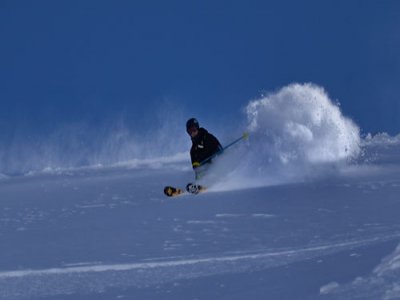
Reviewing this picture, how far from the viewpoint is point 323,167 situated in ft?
55.7

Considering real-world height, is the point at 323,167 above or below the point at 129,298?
above

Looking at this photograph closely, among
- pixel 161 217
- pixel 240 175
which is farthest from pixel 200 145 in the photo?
pixel 161 217

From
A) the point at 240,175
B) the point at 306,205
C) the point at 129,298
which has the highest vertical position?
the point at 240,175

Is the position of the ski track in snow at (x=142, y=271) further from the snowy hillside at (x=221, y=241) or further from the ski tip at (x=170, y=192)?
the ski tip at (x=170, y=192)

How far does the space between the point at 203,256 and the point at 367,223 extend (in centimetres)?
243

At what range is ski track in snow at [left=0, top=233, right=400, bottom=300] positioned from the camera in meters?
6.45

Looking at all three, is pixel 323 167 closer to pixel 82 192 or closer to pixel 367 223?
pixel 82 192

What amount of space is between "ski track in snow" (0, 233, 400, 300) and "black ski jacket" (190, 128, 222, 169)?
6.79m

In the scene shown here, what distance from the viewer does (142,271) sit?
6887mm

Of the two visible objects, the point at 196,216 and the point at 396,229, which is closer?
the point at 396,229

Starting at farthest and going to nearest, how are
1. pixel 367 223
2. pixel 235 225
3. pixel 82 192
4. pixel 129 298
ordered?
pixel 82 192, pixel 235 225, pixel 367 223, pixel 129 298

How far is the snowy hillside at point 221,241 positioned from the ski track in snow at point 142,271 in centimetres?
1

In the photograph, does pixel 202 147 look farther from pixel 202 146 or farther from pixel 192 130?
pixel 192 130

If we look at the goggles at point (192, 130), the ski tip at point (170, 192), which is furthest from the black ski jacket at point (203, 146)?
the ski tip at point (170, 192)
